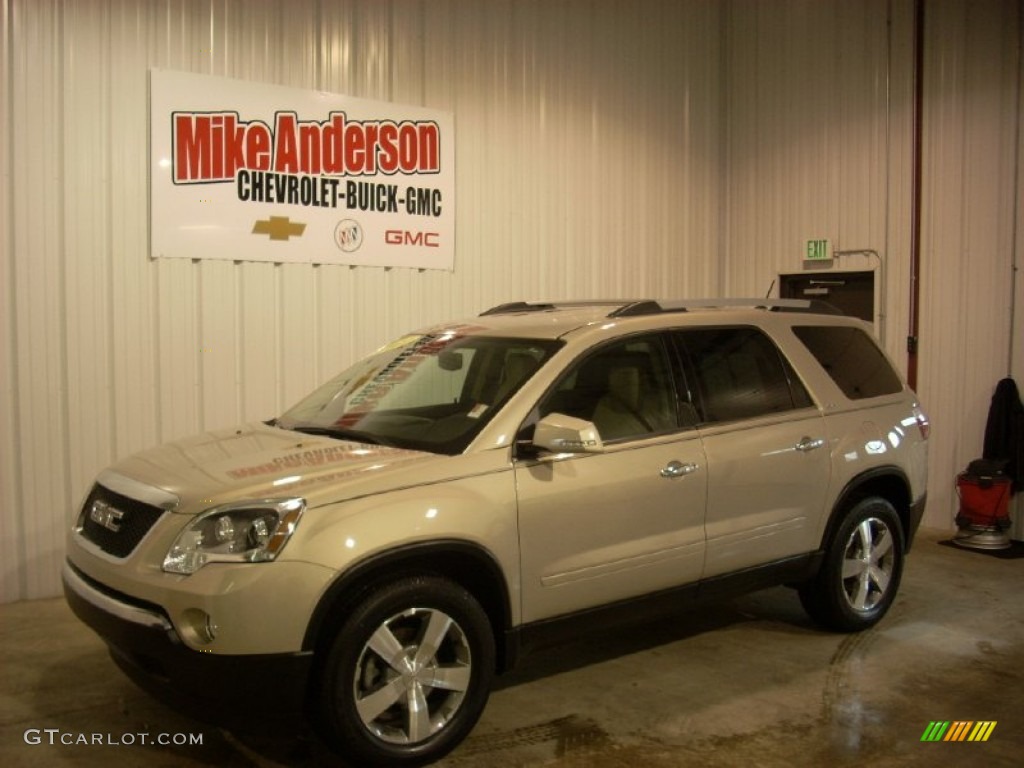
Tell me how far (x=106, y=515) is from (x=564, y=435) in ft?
6.24

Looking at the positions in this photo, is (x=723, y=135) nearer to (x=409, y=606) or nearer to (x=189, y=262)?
(x=189, y=262)

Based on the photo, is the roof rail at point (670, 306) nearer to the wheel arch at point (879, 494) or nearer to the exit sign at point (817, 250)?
the wheel arch at point (879, 494)

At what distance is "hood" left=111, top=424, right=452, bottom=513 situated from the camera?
3490mm

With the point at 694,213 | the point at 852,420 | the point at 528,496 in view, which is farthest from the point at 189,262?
the point at 694,213

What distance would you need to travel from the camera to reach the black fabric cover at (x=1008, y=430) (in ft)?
Answer: 25.0

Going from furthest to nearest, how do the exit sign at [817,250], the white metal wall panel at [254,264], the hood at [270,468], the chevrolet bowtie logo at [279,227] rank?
the exit sign at [817,250] → the chevrolet bowtie logo at [279,227] → the white metal wall panel at [254,264] → the hood at [270,468]

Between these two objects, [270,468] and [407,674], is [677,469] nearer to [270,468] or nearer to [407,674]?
[407,674]

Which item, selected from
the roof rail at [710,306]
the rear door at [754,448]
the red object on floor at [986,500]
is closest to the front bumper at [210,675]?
the rear door at [754,448]

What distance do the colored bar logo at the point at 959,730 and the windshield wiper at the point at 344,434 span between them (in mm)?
2642

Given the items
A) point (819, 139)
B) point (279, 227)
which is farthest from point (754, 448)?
point (819, 139)

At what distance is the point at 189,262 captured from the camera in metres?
6.48

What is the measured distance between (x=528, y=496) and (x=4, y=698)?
8.84 feet

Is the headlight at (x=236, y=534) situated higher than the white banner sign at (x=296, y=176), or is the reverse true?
the white banner sign at (x=296, y=176)

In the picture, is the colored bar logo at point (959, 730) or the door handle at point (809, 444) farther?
the door handle at point (809, 444)
